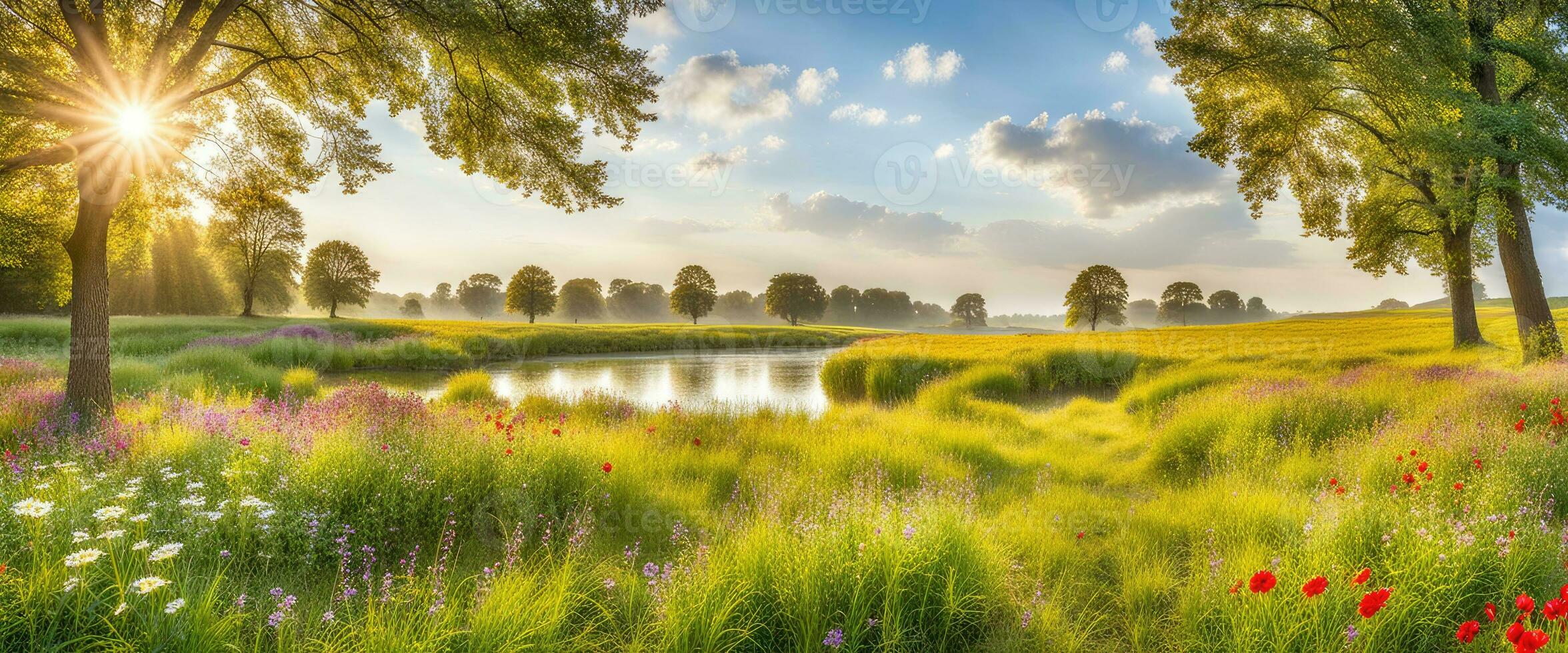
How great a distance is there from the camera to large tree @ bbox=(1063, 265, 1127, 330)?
7219 cm

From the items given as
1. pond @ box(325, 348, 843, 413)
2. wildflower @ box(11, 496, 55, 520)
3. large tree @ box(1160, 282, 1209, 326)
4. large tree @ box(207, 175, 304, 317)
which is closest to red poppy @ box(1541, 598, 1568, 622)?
wildflower @ box(11, 496, 55, 520)

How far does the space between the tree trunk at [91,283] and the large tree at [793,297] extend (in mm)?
82061

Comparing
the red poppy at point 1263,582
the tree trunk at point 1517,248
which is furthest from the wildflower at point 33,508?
the tree trunk at point 1517,248

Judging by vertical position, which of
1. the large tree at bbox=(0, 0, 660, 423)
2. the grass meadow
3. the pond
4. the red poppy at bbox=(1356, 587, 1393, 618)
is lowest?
the pond

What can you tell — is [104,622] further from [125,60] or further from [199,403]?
[125,60]

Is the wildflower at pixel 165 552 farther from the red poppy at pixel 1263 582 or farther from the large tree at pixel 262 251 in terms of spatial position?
the large tree at pixel 262 251

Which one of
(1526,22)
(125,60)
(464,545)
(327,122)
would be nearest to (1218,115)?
(1526,22)

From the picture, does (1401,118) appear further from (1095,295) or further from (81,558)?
(1095,295)

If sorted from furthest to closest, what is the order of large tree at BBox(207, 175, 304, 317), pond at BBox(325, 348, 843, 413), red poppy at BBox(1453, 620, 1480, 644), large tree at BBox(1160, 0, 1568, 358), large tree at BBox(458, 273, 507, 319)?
large tree at BBox(458, 273, 507, 319)
large tree at BBox(207, 175, 304, 317)
pond at BBox(325, 348, 843, 413)
large tree at BBox(1160, 0, 1568, 358)
red poppy at BBox(1453, 620, 1480, 644)

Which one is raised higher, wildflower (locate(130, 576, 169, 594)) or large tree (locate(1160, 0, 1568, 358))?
large tree (locate(1160, 0, 1568, 358))

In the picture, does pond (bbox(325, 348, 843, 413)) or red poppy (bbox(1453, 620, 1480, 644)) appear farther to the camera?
pond (bbox(325, 348, 843, 413))

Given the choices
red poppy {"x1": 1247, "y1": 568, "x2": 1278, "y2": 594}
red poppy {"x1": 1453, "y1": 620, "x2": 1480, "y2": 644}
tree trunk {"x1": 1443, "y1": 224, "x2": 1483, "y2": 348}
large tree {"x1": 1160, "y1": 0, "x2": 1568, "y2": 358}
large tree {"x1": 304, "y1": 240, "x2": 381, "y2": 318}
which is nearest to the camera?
red poppy {"x1": 1453, "y1": 620, "x2": 1480, "y2": 644}

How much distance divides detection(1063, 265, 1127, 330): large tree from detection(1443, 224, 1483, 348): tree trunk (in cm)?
5663

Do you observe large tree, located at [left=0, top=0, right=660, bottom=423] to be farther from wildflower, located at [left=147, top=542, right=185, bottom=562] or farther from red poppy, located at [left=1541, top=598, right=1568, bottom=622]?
red poppy, located at [left=1541, top=598, right=1568, bottom=622]
